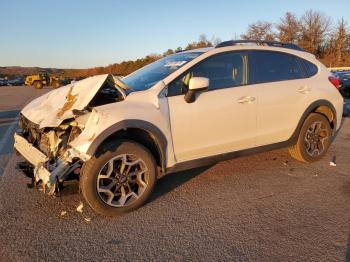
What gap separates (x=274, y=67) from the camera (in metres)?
4.90

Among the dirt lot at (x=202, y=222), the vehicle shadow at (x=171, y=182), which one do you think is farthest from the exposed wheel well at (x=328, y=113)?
the vehicle shadow at (x=171, y=182)

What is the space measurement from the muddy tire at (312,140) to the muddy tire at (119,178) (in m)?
2.59

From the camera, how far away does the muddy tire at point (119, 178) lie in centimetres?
352

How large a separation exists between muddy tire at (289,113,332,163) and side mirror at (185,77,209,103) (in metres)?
2.09

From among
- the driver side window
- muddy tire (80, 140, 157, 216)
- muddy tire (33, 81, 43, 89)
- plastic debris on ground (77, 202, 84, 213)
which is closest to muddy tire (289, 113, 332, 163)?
the driver side window

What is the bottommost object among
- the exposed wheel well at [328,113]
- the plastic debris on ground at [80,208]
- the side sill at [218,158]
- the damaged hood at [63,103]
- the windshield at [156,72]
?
the plastic debris on ground at [80,208]

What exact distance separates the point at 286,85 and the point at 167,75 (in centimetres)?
186

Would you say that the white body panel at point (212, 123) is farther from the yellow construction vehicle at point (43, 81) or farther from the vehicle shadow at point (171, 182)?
the yellow construction vehicle at point (43, 81)

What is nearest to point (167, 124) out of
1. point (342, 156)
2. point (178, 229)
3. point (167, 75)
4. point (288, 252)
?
point (167, 75)

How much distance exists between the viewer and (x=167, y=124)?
3.89 meters

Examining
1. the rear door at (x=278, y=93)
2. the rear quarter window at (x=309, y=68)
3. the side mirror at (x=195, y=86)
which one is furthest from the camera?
the rear quarter window at (x=309, y=68)

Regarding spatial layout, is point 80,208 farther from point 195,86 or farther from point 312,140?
point 312,140

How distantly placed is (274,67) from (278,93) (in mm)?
404

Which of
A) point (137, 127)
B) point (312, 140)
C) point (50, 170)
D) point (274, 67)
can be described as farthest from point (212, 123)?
point (312, 140)
